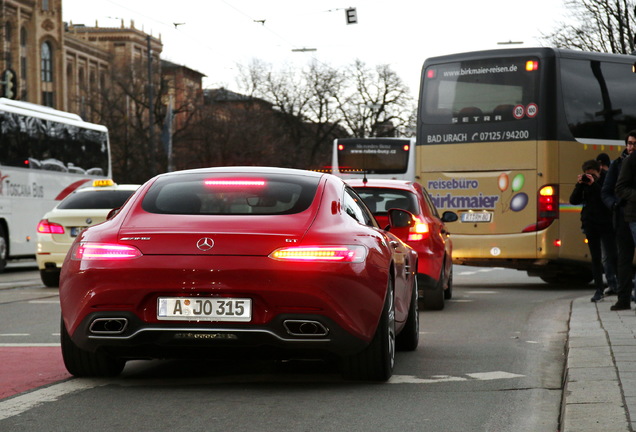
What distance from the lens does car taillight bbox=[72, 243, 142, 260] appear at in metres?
6.89

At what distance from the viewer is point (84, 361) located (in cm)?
750

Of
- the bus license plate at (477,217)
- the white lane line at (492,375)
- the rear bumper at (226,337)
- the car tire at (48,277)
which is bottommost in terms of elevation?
the car tire at (48,277)

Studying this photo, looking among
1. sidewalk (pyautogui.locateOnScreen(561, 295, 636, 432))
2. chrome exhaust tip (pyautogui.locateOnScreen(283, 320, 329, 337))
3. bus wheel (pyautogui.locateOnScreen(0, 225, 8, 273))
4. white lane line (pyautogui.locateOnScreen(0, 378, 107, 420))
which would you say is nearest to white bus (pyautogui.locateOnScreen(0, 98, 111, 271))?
bus wheel (pyautogui.locateOnScreen(0, 225, 8, 273))

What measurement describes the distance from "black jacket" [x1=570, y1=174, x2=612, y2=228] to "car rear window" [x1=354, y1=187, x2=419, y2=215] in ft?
6.58

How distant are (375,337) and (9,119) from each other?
65.5ft

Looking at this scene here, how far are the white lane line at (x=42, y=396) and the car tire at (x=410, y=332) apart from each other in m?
2.70

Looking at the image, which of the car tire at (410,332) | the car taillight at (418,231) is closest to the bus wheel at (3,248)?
the car taillight at (418,231)

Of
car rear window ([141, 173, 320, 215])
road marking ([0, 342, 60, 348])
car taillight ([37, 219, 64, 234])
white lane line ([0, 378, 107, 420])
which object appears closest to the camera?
white lane line ([0, 378, 107, 420])

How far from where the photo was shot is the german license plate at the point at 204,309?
680 centimetres

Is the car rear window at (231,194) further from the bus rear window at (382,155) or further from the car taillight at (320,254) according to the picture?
the bus rear window at (382,155)

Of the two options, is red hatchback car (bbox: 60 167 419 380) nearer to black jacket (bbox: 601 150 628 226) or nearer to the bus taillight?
black jacket (bbox: 601 150 628 226)

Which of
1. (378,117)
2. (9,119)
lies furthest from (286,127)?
(9,119)

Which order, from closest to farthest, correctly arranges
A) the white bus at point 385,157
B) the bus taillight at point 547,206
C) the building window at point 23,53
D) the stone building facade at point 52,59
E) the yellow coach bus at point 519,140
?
the bus taillight at point 547,206, the yellow coach bus at point 519,140, the white bus at point 385,157, the stone building facade at point 52,59, the building window at point 23,53

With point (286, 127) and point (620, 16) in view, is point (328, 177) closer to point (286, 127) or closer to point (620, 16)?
point (620, 16)
